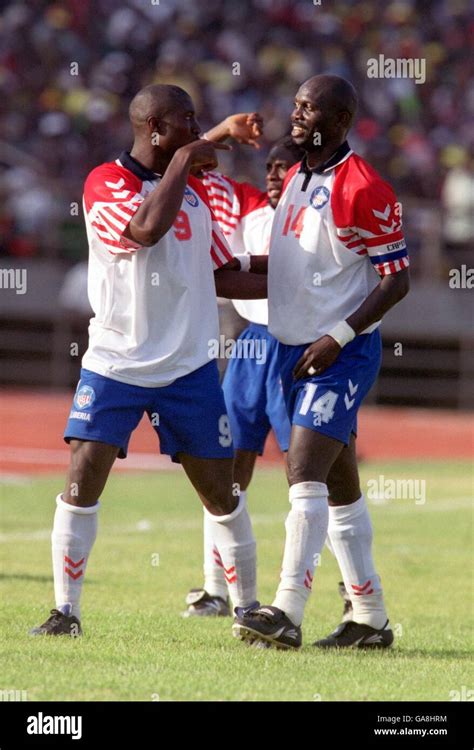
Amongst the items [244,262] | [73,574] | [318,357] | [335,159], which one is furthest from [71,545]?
[335,159]

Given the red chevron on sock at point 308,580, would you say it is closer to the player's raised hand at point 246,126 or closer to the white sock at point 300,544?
the white sock at point 300,544

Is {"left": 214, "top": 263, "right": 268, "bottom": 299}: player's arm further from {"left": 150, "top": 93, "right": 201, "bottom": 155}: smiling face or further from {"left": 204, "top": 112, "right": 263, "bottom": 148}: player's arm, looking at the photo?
{"left": 204, "top": 112, "right": 263, "bottom": 148}: player's arm

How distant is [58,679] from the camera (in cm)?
487

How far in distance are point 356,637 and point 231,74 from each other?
19.7m

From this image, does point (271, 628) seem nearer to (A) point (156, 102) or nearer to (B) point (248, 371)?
(B) point (248, 371)

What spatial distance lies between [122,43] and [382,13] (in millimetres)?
5201

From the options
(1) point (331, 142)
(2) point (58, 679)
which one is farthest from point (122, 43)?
(2) point (58, 679)

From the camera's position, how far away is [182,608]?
7.43 meters

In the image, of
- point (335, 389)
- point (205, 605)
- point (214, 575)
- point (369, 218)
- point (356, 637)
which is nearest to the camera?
point (369, 218)

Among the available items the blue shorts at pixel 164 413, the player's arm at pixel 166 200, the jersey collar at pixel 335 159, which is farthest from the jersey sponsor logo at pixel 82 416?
the jersey collar at pixel 335 159

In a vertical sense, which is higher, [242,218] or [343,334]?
[242,218]

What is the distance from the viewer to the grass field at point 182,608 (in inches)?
196

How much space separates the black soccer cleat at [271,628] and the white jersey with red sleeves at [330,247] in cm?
123
